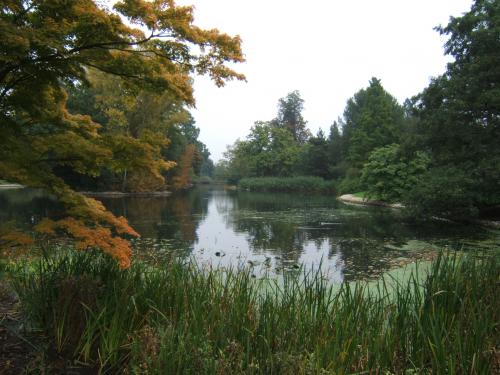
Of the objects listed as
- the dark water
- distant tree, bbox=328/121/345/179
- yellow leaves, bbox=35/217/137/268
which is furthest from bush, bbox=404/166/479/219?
distant tree, bbox=328/121/345/179

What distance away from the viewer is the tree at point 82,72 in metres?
3.21

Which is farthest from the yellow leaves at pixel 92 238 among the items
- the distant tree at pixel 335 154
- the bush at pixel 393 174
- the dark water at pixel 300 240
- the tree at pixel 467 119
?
the distant tree at pixel 335 154

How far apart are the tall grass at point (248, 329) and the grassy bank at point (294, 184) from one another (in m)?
42.5

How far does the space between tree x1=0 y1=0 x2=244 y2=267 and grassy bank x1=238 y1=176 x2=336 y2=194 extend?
1662 inches

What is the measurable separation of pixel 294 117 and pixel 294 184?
82.7 ft

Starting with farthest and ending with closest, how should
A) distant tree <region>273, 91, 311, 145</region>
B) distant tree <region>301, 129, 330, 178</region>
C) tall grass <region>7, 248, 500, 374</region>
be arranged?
distant tree <region>273, 91, 311, 145</region>
distant tree <region>301, 129, 330, 178</region>
tall grass <region>7, 248, 500, 374</region>

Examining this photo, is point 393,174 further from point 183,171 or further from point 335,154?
point 183,171

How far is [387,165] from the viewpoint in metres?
26.2

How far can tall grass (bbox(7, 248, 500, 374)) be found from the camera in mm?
2418

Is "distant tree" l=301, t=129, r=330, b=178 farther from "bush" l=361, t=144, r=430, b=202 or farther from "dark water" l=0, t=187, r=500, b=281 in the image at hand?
"dark water" l=0, t=187, r=500, b=281

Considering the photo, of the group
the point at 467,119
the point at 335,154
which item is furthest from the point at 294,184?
the point at 467,119

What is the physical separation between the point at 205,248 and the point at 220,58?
24.6 feet

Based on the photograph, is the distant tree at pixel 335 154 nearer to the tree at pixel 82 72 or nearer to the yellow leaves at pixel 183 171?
the yellow leaves at pixel 183 171

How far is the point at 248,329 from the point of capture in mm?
2811
